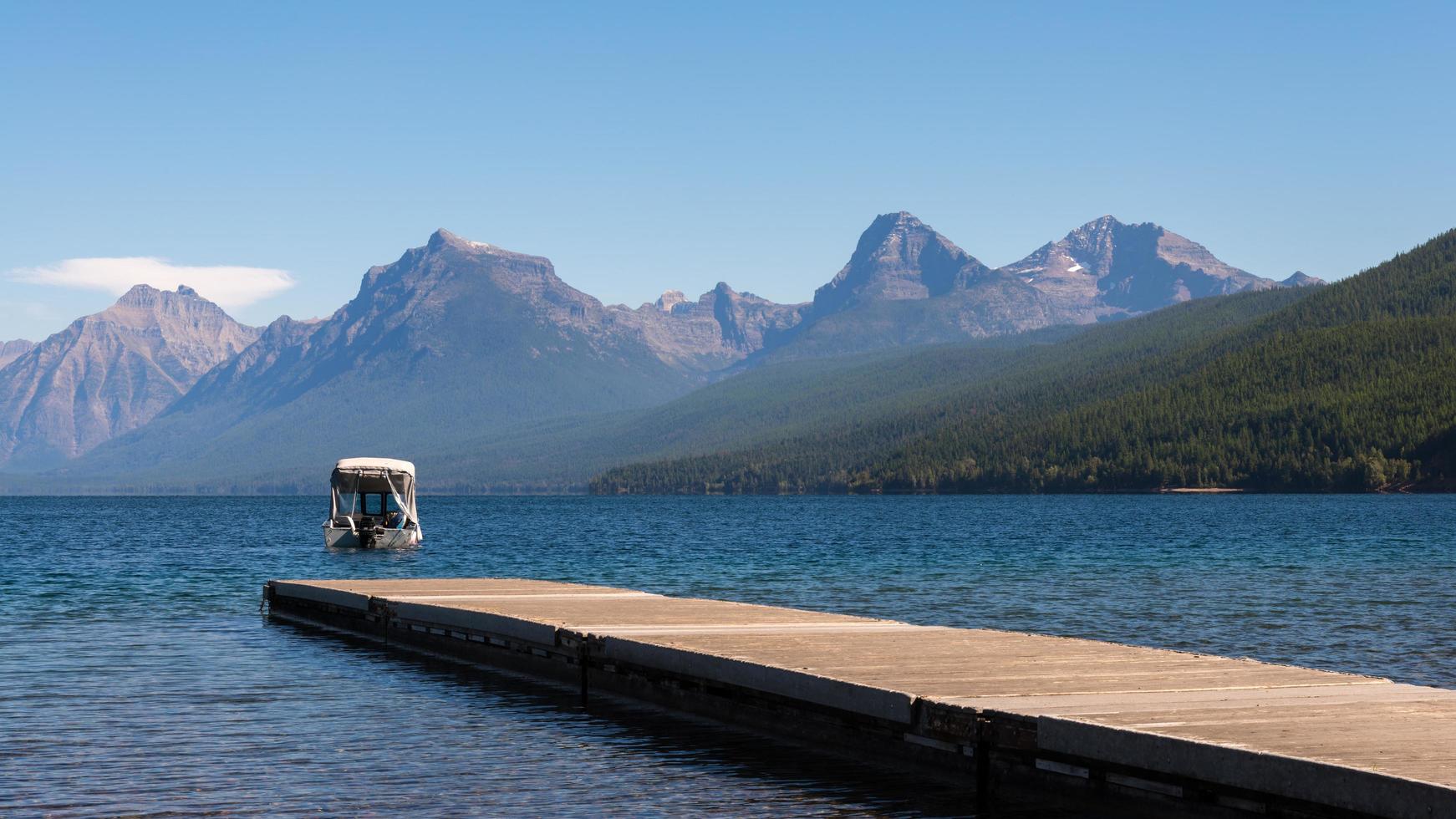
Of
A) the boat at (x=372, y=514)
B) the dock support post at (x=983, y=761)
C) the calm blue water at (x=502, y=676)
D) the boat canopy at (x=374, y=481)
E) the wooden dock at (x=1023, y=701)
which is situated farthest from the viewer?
the boat at (x=372, y=514)

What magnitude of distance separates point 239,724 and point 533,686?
264 inches

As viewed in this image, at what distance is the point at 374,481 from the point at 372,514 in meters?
5.37

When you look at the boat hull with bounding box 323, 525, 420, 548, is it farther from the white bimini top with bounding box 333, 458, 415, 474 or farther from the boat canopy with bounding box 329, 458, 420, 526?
the white bimini top with bounding box 333, 458, 415, 474

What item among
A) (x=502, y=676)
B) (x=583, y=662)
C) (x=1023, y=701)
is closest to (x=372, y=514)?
(x=502, y=676)

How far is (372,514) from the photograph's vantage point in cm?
10381

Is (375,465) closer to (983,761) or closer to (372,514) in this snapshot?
(372,514)

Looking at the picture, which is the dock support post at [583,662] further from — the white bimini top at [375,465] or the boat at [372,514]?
the boat at [372,514]

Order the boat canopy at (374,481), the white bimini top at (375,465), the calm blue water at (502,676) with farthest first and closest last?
the boat canopy at (374,481), the white bimini top at (375,465), the calm blue water at (502,676)

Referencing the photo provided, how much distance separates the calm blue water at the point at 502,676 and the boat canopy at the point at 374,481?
4290 millimetres

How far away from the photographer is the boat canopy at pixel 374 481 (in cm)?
9581

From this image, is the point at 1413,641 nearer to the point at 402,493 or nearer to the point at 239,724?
the point at 239,724

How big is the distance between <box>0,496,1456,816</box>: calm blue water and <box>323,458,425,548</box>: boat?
2834 mm

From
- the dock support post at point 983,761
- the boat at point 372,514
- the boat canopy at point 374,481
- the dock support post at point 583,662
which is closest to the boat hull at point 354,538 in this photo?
the boat at point 372,514

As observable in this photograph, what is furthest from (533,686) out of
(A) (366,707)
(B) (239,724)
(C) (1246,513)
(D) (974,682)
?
(C) (1246,513)
